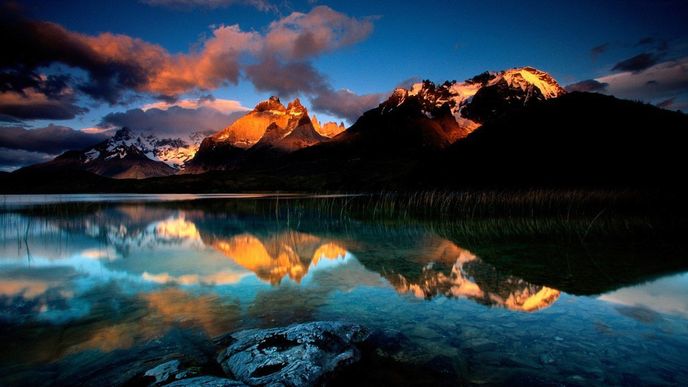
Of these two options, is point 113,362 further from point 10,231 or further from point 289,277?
point 10,231

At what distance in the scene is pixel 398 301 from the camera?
7.96 m

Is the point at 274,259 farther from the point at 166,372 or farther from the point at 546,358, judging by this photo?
the point at 546,358

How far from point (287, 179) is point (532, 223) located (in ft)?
365

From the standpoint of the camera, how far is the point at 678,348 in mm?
5438

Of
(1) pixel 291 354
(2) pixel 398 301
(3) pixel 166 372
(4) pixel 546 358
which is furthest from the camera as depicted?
(2) pixel 398 301

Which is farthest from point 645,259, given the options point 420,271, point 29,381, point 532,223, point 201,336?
point 29,381

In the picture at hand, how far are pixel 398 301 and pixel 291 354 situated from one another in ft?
11.9

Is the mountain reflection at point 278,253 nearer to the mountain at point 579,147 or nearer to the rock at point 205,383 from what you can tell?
the rock at point 205,383

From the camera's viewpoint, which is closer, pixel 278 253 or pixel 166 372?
pixel 166 372

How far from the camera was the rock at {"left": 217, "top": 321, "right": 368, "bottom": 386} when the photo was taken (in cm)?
448

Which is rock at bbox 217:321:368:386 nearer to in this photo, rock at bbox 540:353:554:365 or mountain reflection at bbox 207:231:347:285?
rock at bbox 540:353:554:365

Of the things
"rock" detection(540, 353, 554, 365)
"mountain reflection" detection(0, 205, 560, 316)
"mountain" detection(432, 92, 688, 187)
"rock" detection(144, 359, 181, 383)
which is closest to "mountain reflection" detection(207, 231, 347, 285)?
"mountain reflection" detection(0, 205, 560, 316)

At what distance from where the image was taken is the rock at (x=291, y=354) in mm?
4484

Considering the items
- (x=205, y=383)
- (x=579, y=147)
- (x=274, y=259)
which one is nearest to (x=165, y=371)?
(x=205, y=383)
